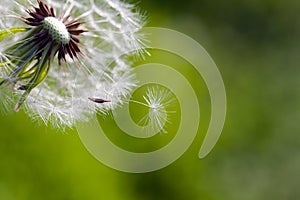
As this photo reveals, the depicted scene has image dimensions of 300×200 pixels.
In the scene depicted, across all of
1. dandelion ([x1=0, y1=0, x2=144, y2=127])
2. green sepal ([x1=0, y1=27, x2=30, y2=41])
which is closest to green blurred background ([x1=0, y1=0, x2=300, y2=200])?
dandelion ([x1=0, y1=0, x2=144, y2=127])

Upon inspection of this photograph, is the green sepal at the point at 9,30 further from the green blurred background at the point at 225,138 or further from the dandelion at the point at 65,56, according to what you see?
the green blurred background at the point at 225,138

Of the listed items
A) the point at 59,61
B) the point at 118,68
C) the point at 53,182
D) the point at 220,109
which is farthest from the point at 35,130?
the point at 59,61

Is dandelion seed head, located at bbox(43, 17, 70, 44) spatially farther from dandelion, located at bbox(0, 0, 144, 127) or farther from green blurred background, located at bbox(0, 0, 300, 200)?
green blurred background, located at bbox(0, 0, 300, 200)

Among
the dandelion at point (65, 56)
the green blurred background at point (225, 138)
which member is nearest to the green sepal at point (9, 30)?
the dandelion at point (65, 56)

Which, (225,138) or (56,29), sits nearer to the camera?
(56,29)

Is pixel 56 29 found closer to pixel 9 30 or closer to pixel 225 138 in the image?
pixel 9 30

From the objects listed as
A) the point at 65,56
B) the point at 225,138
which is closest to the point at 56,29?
the point at 65,56

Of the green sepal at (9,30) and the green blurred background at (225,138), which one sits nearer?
the green sepal at (9,30)
